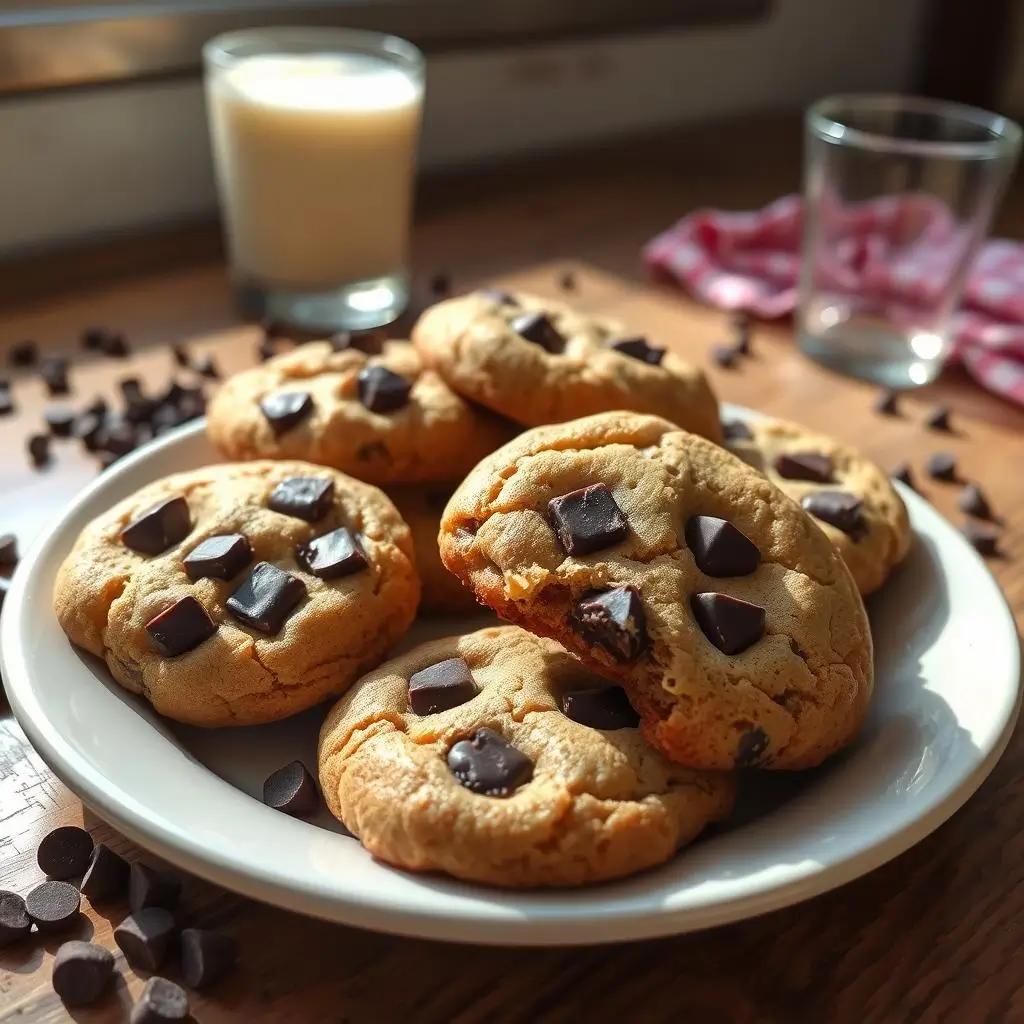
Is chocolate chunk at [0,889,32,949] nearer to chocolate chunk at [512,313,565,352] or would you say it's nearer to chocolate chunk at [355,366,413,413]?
Answer: chocolate chunk at [355,366,413,413]

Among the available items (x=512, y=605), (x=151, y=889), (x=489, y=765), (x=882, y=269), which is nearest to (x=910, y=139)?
(x=882, y=269)

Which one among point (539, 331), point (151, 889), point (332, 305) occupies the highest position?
point (539, 331)

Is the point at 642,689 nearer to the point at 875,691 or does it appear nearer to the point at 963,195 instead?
the point at 875,691

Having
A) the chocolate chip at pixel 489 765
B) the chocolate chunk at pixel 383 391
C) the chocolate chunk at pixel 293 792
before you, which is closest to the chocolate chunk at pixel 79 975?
the chocolate chunk at pixel 293 792

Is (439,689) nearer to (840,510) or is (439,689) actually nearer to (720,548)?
(720,548)

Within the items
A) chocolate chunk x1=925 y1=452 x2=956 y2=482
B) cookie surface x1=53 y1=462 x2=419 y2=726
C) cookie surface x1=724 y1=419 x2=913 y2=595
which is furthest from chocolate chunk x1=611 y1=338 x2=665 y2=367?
chocolate chunk x1=925 y1=452 x2=956 y2=482
